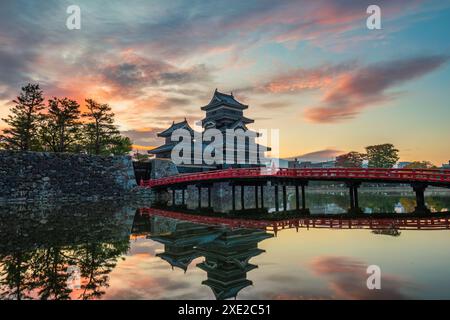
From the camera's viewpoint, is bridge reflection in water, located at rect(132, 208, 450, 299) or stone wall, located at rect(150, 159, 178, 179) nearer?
bridge reflection in water, located at rect(132, 208, 450, 299)

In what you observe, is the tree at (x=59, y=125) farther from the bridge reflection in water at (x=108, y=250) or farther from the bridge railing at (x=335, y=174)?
the bridge reflection in water at (x=108, y=250)

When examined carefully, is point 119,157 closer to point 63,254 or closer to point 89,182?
point 89,182

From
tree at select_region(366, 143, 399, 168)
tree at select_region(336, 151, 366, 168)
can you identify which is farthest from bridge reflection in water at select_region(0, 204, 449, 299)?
tree at select_region(336, 151, 366, 168)

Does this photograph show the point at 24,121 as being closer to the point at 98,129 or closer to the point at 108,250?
the point at 98,129

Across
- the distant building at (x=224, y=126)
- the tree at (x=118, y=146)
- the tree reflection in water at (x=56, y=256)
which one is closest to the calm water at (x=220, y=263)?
the tree reflection in water at (x=56, y=256)

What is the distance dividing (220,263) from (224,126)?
35.1 m

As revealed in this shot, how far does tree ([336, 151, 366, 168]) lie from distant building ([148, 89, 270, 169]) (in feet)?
83.9

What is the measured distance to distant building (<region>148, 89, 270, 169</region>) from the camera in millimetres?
38562

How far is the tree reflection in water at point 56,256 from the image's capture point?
15.1 feet

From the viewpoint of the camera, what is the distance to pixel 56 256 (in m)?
6.55

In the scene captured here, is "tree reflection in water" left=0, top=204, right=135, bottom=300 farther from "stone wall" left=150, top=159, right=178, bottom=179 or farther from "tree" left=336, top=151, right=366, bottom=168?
"tree" left=336, top=151, right=366, bottom=168

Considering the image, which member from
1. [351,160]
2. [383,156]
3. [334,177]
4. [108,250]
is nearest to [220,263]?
[108,250]
